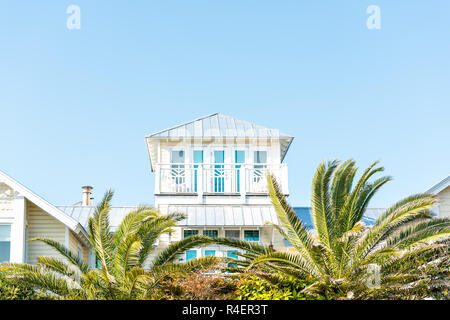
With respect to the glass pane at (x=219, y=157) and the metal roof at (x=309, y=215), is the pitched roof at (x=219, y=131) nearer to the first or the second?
Result: the glass pane at (x=219, y=157)

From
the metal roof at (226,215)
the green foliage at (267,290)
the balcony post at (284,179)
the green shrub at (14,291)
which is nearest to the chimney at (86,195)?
the metal roof at (226,215)

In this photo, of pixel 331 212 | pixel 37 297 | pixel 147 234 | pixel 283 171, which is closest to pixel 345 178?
pixel 331 212

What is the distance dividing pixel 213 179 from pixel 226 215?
71.8 inches

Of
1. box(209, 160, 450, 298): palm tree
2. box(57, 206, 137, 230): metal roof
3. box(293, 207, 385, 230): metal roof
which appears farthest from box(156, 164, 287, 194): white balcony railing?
box(209, 160, 450, 298): palm tree

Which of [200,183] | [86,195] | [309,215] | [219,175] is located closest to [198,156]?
[219,175]

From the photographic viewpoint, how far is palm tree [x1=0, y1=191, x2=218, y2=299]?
16312 millimetres

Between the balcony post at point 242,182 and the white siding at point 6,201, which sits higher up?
the balcony post at point 242,182

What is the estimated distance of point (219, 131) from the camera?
26.5 metres

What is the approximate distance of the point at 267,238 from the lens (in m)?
24.0

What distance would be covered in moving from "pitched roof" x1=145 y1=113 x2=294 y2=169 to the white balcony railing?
4.90ft

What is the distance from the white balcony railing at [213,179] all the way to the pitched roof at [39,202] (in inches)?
172

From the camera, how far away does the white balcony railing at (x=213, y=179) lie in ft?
80.7

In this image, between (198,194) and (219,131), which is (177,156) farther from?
(198,194)

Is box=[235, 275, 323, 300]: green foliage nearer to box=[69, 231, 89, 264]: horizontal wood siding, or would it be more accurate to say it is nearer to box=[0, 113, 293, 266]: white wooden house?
box=[0, 113, 293, 266]: white wooden house
